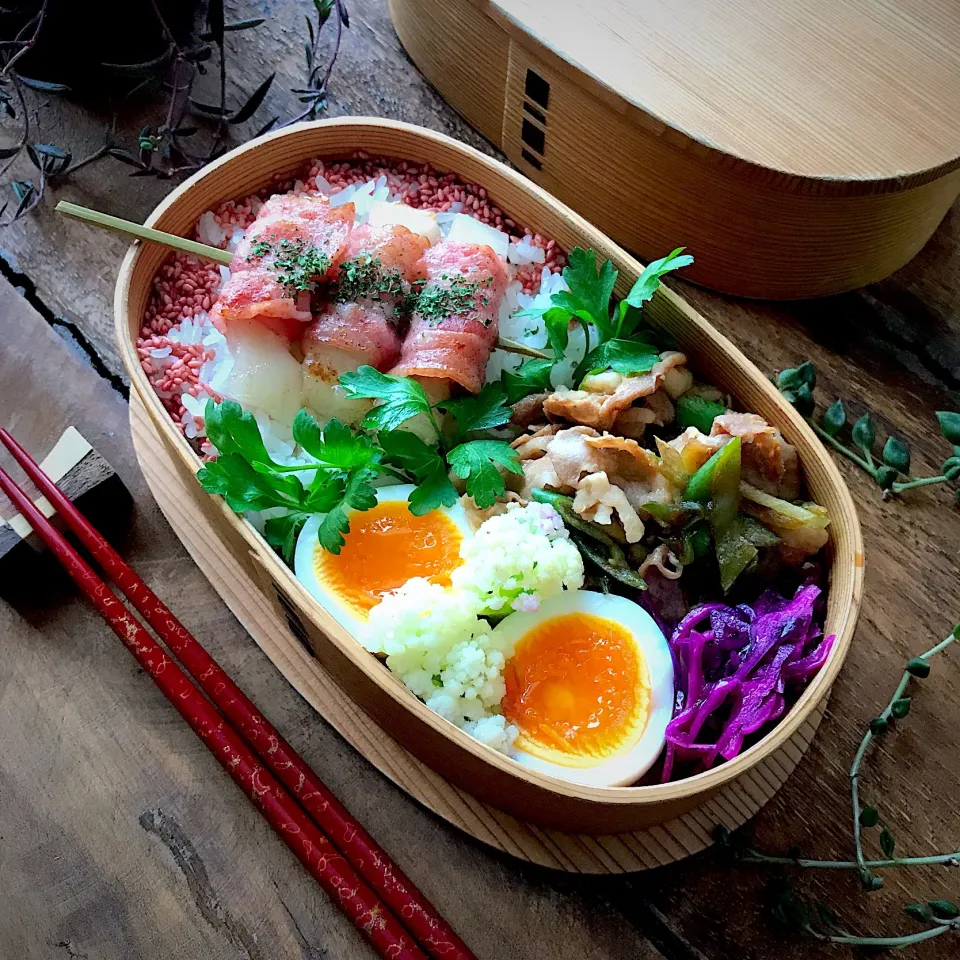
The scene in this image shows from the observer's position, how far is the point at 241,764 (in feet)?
6.06

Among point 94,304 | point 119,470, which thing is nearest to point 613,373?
point 119,470

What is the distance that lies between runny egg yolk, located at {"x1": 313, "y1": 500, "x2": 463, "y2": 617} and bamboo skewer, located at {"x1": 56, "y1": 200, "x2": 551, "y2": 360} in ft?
1.45

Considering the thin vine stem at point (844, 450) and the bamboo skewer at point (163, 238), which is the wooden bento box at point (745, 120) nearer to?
the thin vine stem at point (844, 450)

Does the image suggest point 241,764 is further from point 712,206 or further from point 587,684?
point 712,206

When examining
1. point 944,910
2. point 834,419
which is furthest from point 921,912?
point 834,419

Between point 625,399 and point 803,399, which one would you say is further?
point 803,399

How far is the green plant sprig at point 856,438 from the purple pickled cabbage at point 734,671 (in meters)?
0.54

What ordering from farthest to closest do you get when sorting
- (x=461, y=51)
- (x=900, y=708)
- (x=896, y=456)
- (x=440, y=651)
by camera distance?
(x=461, y=51) → (x=896, y=456) → (x=900, y=708) → (x=440, y=651)

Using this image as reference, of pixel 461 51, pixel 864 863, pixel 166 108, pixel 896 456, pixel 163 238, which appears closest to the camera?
pixel 864 863

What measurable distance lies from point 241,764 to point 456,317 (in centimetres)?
100

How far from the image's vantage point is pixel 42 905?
6.08 feet

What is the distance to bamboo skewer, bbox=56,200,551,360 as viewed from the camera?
1961 millimetres

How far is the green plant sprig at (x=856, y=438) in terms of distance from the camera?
2.12 metres

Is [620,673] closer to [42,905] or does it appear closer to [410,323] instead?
[410,323]
